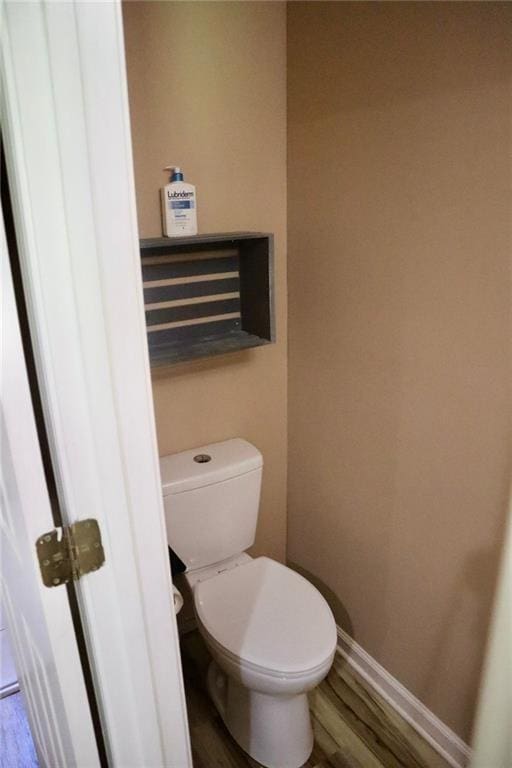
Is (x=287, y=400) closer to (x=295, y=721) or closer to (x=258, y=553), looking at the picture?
(x=258, y=553)

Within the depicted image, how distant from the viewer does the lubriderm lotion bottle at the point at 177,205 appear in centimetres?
147

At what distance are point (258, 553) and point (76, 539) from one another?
1.48 metres

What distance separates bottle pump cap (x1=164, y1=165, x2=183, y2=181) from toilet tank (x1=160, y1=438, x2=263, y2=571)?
87cm

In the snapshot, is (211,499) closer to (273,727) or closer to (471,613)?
(273,727)

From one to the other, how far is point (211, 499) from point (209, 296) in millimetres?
668

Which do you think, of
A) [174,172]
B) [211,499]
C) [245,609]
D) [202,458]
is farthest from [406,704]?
[174,172]

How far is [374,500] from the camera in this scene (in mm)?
1627

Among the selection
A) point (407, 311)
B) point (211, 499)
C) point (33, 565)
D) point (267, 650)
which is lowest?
point (267, 650)

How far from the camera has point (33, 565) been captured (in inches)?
28.3

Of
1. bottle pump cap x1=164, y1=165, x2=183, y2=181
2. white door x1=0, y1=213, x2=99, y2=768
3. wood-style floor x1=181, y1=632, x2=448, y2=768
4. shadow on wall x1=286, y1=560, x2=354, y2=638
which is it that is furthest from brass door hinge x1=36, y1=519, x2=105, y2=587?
shadow on wall x1=286, y1=560, x2=354, y2=638

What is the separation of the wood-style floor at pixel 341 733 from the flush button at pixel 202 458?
2.65ft

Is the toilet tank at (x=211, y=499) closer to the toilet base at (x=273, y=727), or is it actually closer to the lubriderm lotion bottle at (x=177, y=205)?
the toilet base at (x=273, y=727)

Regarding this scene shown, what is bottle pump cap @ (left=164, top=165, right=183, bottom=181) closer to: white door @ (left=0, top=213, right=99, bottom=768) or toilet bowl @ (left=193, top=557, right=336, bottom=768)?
white door @ (left=0, top=213, right=99, bottom=768)

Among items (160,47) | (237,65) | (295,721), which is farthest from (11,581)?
(237,65)
